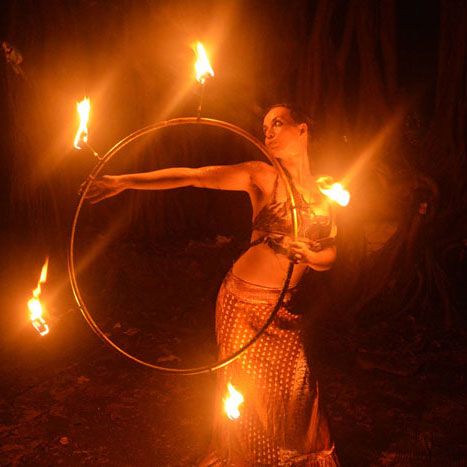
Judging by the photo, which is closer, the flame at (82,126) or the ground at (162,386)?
the flame at (82,126)

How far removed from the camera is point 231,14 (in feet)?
19.6

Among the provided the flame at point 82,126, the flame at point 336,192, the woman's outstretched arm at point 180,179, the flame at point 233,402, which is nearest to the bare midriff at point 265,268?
the woman's outstretched arm at point 180,179

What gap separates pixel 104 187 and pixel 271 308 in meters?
1.18

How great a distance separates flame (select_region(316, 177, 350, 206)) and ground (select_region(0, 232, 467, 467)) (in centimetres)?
169

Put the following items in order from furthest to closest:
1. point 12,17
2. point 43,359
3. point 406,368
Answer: point 12,17, point 43,359, point 406,368

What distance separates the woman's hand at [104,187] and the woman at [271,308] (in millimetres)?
77

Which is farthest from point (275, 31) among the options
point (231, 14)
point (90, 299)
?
Result: point (90, 299)

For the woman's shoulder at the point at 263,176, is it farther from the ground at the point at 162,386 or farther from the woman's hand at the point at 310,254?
the ground at the point at 162,386

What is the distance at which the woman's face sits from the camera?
283cm

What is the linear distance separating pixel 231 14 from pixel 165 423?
4691mm

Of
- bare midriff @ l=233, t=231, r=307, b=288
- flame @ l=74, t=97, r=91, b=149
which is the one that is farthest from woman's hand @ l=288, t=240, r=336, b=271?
flame @ l=74, t=97, r=91, b=149

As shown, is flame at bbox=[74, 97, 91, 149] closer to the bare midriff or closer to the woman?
the woman

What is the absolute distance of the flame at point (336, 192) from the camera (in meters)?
2.49

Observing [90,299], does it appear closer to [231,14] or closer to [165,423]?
[165,423]
